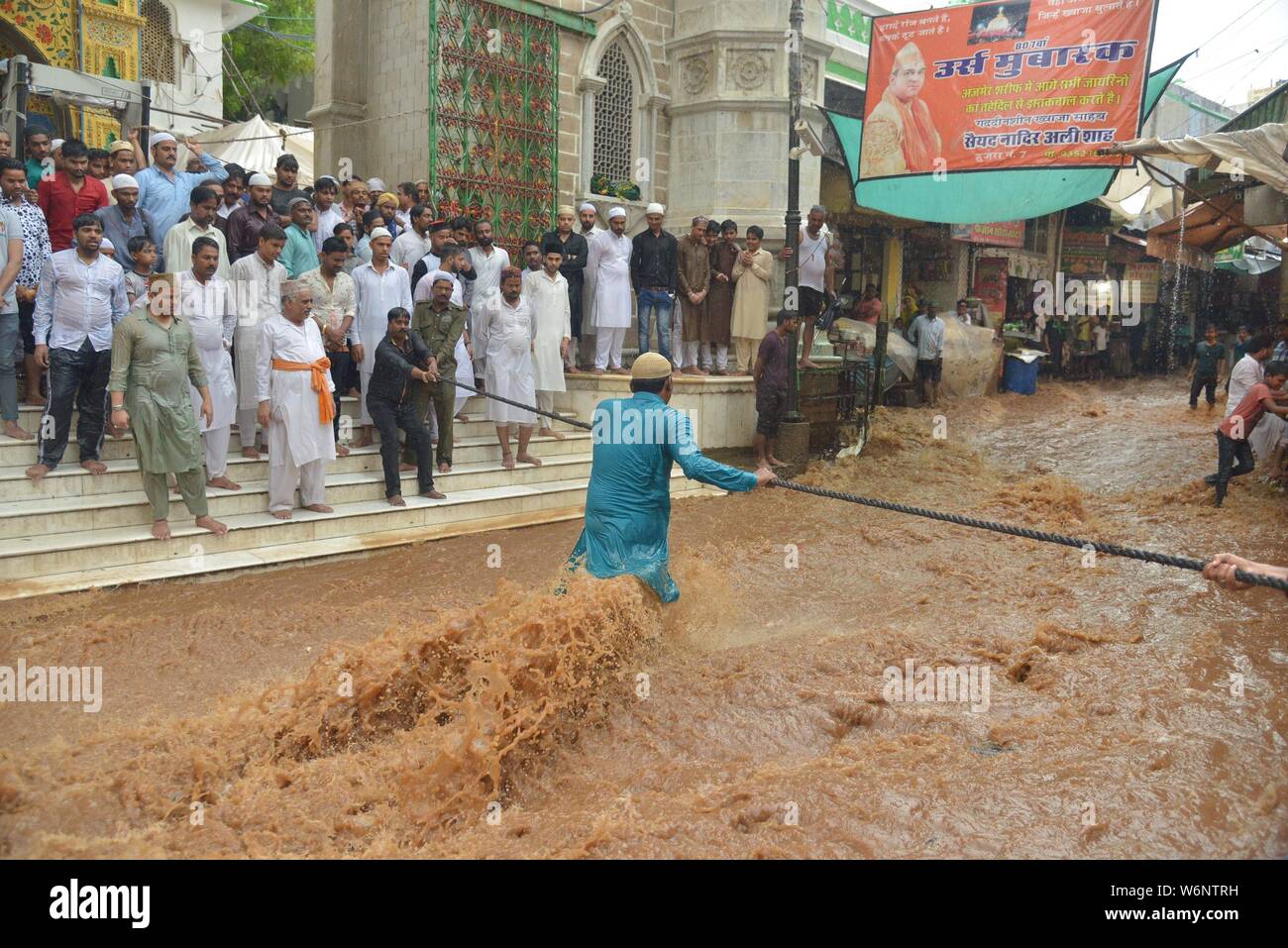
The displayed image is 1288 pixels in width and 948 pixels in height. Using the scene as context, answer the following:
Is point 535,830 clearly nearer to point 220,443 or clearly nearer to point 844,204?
point 220,443

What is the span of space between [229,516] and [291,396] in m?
1.08

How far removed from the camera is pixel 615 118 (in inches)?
579

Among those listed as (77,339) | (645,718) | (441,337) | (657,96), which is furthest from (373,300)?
(657,96)

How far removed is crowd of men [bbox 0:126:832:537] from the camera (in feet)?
24.5

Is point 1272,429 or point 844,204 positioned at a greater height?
point 844,204

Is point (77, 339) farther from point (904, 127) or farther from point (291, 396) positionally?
point (904, 127)

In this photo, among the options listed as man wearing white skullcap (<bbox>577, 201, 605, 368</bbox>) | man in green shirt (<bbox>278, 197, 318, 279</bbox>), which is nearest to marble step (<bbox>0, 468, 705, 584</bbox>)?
man in green shirt (<bbox>278, 197, 318, 279</bbox>)

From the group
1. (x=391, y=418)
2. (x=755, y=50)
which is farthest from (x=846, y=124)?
(x=391, y=418)

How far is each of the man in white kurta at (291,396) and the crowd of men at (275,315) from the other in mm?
16

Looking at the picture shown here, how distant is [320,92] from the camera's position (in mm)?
13523

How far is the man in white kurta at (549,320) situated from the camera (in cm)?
1062

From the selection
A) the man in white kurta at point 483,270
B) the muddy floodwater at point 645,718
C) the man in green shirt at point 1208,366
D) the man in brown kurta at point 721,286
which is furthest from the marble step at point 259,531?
the man in green shirt at point 1208,366

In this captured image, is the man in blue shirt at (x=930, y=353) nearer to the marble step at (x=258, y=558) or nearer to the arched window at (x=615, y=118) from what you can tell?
the arched window at (x=615, y=118)
